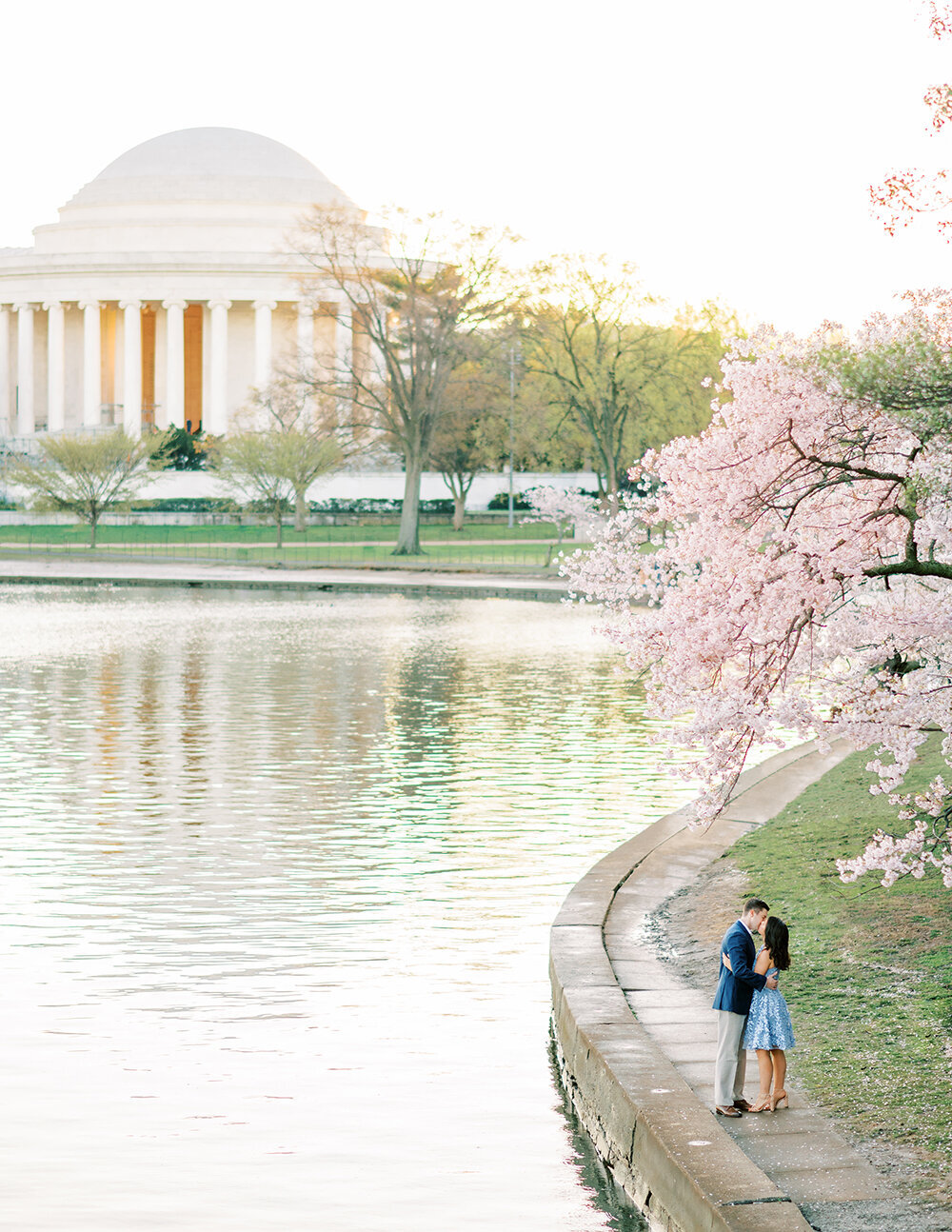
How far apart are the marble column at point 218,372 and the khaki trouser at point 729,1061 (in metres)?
122

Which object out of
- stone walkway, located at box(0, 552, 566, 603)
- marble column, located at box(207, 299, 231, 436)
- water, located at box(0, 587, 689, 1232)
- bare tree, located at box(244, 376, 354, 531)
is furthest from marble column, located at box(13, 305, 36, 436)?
water, located at box(0, 587, 689, 1232)

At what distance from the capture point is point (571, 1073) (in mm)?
10117

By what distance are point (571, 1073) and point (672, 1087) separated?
4.04ft

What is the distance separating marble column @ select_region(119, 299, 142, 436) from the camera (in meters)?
129

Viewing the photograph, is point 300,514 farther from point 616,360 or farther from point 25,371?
point 25,371

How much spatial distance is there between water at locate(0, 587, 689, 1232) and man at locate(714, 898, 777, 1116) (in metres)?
0.78

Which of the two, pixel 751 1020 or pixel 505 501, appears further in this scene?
pixel 505 501

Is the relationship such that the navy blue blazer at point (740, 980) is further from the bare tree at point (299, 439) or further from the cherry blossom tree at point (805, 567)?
the bare tree at point (299, 439)

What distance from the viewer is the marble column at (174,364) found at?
129 metres

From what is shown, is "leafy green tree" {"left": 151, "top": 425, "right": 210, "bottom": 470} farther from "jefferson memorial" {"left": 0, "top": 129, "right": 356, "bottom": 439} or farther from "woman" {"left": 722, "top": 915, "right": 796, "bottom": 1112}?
"woman" {"left": 722, "top": 915, "right": 796, "bottom": 1112}

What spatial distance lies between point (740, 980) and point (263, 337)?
125 metres

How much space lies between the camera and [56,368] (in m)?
134

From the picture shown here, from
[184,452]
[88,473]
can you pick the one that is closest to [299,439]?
[88,473]

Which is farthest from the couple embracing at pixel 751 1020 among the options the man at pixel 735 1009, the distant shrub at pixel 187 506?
the distant shrub at pixel 187 506
